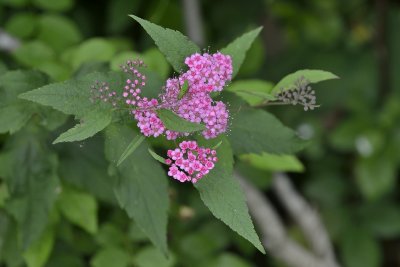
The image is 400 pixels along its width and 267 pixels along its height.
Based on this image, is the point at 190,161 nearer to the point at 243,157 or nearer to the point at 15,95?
the point at 15,95

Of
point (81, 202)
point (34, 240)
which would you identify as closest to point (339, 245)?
point (81, 202)

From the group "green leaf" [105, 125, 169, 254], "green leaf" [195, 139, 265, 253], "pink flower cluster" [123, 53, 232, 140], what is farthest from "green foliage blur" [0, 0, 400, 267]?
"green leaf" [195, 139, 265, 253]

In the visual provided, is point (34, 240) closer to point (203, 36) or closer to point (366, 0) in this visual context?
point (203, 36)

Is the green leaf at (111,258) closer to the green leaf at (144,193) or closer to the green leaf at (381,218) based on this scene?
the green leaf at (144,193)

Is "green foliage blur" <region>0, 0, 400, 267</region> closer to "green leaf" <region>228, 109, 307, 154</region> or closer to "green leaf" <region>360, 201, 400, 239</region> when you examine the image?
"green leaf" <region>360, 201, 400, 239</region>

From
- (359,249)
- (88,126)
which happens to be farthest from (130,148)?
(359,249)

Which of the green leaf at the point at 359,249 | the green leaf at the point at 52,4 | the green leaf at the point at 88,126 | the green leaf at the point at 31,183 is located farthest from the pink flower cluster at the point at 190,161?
the green leaf at the point at 359,249

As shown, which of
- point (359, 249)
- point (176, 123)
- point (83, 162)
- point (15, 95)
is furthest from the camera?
point (359, 249)

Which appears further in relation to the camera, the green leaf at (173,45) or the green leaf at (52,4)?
the green leaf at (52,4)
